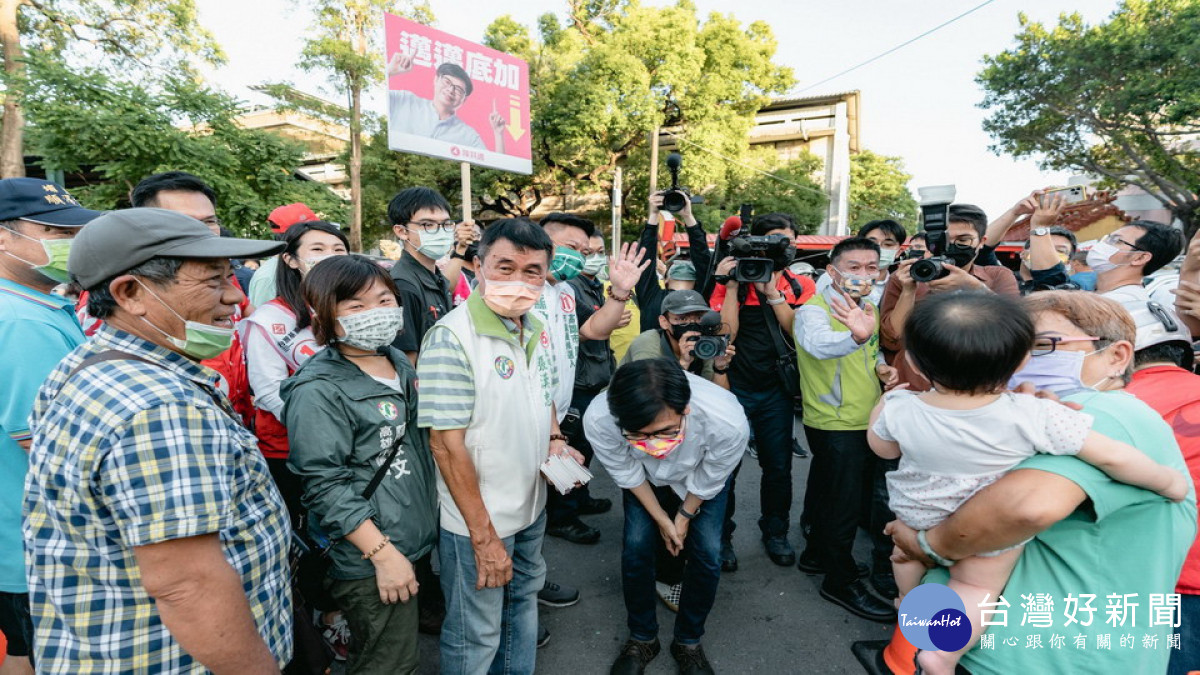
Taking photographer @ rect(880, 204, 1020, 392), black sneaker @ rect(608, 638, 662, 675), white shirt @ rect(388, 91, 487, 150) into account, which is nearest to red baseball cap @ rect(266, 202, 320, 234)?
black sneaker @ rect(608, 638, 662, 675)

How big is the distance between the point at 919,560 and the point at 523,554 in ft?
4.36

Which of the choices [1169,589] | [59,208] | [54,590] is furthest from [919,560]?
[59,208]

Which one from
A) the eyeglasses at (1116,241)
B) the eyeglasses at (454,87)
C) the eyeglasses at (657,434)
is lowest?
the eyeglasses at (657,434)

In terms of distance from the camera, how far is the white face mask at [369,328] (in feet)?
5.83

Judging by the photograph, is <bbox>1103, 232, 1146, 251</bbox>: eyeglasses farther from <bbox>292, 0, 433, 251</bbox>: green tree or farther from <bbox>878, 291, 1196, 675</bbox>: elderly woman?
<bbox>292, 0, 433, 251</bbox>: green tree

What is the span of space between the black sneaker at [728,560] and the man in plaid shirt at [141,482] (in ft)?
8.23

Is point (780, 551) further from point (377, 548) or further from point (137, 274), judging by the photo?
point (137, 274)

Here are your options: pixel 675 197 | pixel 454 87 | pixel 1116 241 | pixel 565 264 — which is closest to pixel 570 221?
pixel 565 264

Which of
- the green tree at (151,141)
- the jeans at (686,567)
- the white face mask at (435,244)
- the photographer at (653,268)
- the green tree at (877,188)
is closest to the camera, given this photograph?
the jeans at (686,567)

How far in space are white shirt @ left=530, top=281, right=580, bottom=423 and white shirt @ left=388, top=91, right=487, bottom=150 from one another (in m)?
6.17

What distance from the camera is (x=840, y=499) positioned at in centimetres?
276

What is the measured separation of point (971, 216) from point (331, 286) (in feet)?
11.2

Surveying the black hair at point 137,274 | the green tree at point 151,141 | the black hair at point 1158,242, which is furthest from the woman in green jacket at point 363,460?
the green tree at point 151,141

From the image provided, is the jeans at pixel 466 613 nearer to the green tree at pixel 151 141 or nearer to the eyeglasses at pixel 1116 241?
the eyeglasses at pixel 1116 241
